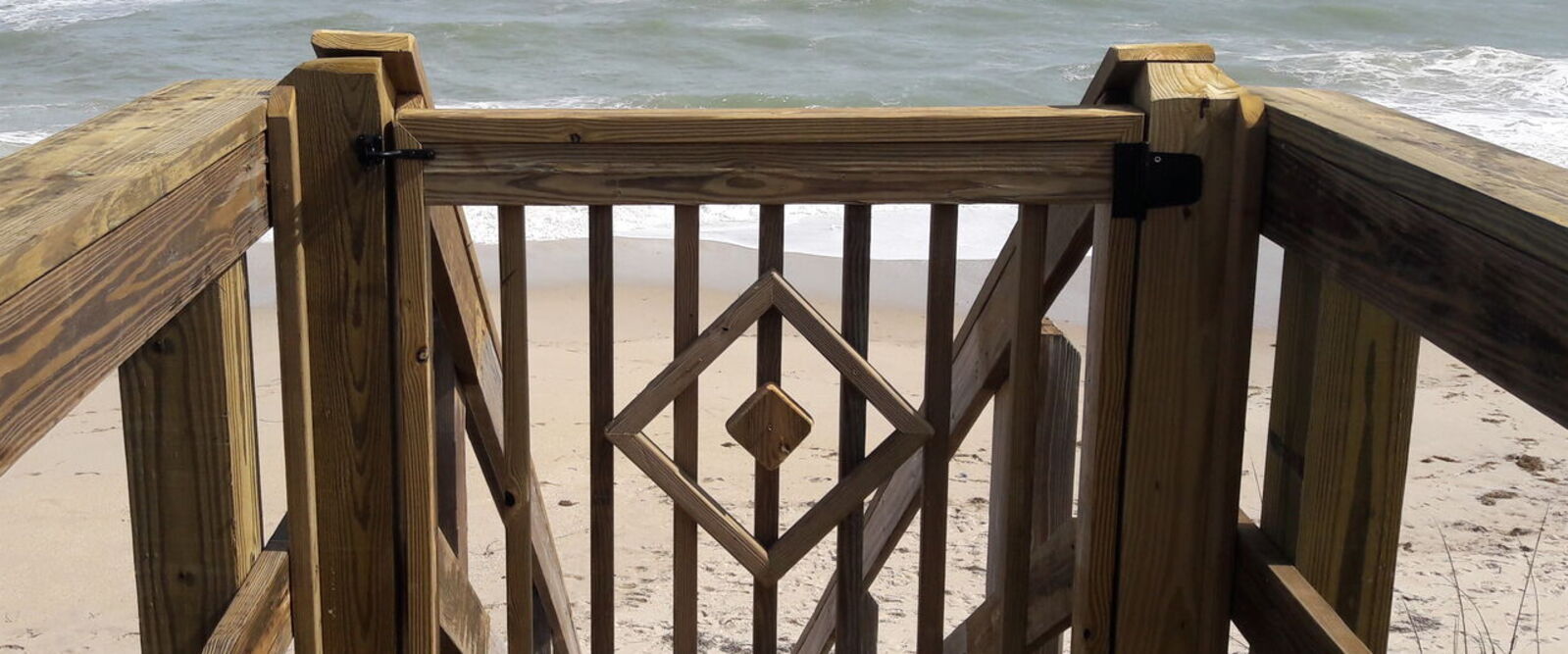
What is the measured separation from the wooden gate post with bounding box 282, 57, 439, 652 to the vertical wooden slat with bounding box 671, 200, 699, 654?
324mm

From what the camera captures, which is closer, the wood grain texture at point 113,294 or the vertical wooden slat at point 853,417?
the wood grain texture at point 113,294

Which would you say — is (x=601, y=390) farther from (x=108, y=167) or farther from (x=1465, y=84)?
(x=1465, y=84)

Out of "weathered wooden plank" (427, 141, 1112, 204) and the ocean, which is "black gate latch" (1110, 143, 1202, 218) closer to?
"weathered wooden plank" (427, 141, 1112, 204)

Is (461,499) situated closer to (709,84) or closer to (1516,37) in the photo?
(709,84)

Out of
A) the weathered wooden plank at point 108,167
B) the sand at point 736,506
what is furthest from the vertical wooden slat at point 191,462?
the sand at point 736,506

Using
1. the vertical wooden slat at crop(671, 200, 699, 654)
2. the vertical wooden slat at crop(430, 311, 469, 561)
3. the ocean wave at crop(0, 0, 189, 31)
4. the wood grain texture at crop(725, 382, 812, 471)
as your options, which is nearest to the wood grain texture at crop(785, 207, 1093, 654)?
the wood grain texture at crop(725, 382, 812, 471)

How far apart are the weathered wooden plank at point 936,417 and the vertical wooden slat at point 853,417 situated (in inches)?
0.6

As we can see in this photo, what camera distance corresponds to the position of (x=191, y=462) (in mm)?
1521

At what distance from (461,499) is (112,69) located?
12397 millimetres

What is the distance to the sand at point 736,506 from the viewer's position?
380 centimetres

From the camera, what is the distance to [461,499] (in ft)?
7.32

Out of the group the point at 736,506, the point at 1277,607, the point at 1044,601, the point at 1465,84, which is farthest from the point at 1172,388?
the point at 1465,84

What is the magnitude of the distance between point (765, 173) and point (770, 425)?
354 millimetres

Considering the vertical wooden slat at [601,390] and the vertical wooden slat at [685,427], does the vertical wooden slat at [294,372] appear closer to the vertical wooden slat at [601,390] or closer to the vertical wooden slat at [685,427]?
the vertical wooden slat at [601,390]
